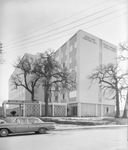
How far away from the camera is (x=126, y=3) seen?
3572 millimetres

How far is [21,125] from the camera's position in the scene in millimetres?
8570

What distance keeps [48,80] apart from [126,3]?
50.4 feet

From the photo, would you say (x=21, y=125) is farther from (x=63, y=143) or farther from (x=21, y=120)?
(x=63, y=143)

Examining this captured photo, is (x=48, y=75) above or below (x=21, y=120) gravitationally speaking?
above

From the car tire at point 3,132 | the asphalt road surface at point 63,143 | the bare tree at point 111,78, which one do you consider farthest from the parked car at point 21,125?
the bare tree at point 111,78

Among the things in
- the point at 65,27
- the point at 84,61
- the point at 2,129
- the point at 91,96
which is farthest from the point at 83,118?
the point at 65,27

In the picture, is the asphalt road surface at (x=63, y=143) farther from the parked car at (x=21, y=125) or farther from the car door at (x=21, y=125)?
the car door at (x=21, y=125)

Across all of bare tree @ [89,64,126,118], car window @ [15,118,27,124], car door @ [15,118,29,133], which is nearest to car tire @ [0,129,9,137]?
car door @ [15,118,29,133]

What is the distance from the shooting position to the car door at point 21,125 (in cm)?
846

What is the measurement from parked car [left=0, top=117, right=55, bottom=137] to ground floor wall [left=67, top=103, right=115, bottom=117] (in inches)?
71.7

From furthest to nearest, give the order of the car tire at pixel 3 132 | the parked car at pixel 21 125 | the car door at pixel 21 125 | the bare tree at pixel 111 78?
1. the bare tree at pixel 111 78
2. the car door at pixel 21 125
3. the parked car at pixel 21 125
4. the car tire at pixel 3 132

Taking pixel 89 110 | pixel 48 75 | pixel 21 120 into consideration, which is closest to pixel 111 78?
pixel 48 75

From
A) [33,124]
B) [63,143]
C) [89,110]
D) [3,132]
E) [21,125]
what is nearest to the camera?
[63,143]

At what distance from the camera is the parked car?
816cm
